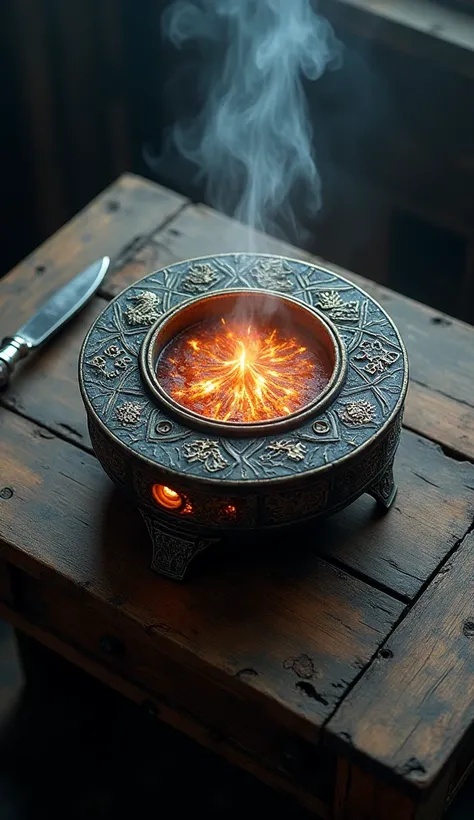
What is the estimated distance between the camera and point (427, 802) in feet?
4.69

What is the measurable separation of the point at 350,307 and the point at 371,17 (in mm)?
850

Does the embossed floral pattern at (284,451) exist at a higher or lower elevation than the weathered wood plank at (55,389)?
higher

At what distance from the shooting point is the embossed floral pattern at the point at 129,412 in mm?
1452

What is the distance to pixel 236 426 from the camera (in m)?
1.43

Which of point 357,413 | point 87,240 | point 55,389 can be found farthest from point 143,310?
point 87,240

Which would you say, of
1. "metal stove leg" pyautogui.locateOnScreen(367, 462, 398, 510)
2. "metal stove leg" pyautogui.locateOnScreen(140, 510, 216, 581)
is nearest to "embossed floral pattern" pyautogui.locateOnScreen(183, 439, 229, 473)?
"metal stove leg" pyautogui.locateOnScreen(140, 510, 216, 581)

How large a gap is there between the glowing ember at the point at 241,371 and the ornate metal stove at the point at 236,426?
2 cm

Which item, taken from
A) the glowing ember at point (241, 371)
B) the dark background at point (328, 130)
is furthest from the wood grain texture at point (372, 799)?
the dark background at point (328, 130)

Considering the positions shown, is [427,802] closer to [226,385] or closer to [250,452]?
[250,452]

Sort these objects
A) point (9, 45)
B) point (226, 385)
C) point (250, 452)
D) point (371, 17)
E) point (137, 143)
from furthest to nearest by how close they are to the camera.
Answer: point (137, 143) < point (9, 45) < point (371, 17) < point (226, 385) < point (250, 452)

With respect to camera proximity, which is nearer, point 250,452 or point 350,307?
point 250,452

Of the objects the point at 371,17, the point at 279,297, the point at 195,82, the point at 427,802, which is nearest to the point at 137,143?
the point at 195,82

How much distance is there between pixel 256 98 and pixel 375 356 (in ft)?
2.88

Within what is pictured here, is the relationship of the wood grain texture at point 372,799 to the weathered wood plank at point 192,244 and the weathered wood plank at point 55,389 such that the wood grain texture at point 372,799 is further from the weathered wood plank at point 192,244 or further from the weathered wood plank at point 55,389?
the weathered wood plank at point 192,244
